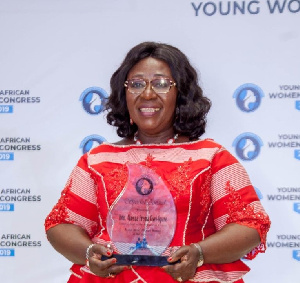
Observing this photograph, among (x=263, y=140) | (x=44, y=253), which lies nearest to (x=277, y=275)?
(x=263, y=140)

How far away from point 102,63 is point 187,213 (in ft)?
4.33

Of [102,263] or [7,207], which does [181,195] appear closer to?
[102,263]

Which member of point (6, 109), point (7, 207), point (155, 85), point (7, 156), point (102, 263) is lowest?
point (7, 207)

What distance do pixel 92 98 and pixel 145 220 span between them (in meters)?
1.28

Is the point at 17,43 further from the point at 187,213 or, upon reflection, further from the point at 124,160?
the point at 187,213

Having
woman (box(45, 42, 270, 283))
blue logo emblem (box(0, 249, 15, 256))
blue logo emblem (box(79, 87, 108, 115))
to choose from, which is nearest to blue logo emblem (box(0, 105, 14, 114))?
blue logo emblem (box(79, 87, 108, 115))

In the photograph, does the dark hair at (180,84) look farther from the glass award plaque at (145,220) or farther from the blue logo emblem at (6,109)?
the blue logo emblem at (6,109)

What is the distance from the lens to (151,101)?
1.80 metres

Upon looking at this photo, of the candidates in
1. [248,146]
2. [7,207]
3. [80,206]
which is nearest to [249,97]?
[248,146]

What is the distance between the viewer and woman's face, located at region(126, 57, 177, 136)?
1807 mm

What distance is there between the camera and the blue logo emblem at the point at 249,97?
2691mm

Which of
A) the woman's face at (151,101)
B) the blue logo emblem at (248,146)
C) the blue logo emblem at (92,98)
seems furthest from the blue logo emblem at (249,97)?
the woman's face at (151,101)

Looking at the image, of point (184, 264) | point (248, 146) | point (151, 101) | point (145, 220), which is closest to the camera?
point (184, 264)

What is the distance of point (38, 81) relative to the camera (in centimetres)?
284
